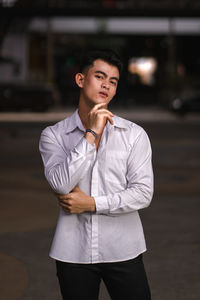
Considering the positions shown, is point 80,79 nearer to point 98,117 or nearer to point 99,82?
point 99,82

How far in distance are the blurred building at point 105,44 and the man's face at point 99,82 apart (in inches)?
1391

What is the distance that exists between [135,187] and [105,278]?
467 millimetres

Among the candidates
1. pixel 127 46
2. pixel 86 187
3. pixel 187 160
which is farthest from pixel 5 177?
pixel 127 46

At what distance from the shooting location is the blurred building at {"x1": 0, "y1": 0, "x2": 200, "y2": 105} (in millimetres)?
42000

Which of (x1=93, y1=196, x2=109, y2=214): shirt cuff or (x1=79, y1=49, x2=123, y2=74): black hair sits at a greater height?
(x1=79, y1=49, x2=123, y2=74): black hair

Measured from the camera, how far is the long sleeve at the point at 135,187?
2.59 m

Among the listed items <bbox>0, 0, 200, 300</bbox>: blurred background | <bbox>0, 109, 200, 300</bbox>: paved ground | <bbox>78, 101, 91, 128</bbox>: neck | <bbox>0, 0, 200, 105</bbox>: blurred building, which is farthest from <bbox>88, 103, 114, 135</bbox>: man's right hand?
<bbox>0, 0, 200, 105</bbox>: blurred building

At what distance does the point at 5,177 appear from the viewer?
10.8 metres

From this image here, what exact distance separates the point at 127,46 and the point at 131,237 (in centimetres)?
4861

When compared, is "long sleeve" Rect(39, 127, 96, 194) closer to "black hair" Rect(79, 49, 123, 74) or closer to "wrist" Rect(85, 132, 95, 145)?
"wrist" Rect(85, 132, 95, 145)

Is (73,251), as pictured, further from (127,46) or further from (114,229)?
(127,46)

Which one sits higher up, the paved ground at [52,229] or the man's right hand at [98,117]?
the man's right hand at [98,117]

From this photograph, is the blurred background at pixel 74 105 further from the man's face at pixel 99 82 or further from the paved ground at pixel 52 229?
the man's face at pixel 99 82

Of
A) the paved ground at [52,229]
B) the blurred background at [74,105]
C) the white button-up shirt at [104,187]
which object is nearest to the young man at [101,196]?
the white button-up shirt at [104,187]
